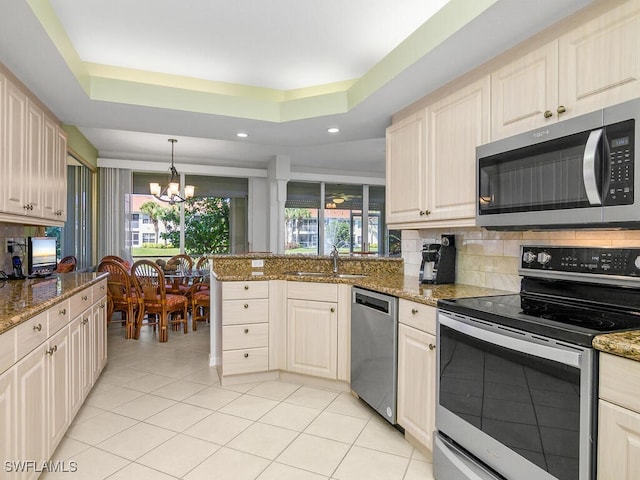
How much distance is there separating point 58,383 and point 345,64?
274cm

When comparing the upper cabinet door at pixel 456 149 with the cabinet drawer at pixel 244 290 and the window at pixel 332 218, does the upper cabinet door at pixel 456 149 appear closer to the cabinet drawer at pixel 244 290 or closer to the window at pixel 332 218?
the cabinet drawer at pixel 244 290

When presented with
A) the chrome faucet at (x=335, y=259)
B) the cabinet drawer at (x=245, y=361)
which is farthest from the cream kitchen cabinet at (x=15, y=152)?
the chrome faucet at (x=335, y=259)

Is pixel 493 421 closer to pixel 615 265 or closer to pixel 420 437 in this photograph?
pixel 420 437

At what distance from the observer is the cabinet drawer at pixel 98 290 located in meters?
2.79

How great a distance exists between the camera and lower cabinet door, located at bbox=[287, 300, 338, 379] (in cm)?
287

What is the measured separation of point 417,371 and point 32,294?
2168 millimetres

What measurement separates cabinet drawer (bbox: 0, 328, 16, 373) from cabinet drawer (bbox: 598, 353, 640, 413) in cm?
203

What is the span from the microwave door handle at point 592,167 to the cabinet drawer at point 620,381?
2.01ft

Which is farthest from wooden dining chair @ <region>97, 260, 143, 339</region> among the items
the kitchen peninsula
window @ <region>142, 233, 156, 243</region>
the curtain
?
window @ <region>142, 233, 156, 243</region>

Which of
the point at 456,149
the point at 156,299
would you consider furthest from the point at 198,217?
the point at 456,149

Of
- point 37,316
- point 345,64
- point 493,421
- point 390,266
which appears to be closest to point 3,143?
point 37,316

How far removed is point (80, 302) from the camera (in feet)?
7.88

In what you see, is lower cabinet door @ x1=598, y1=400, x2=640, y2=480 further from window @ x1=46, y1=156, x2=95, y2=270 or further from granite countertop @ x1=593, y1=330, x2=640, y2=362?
window @ x1=46, y1=156, x2=95, y2=270

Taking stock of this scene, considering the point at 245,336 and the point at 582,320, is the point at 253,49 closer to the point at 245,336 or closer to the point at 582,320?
→ the point at 245,336
